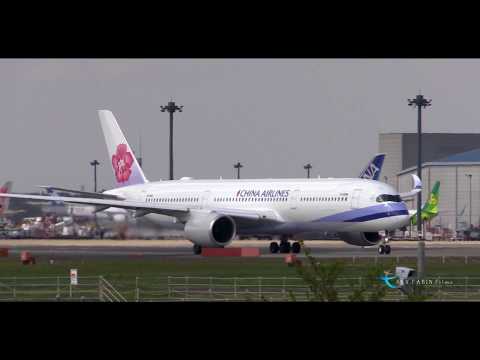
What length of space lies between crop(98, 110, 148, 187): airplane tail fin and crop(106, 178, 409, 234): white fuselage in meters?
4.50

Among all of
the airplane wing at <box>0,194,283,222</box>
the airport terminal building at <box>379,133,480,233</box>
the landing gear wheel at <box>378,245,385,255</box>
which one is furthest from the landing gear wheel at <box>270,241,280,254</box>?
the airport terminal building at <box>379,133,480,233</box>

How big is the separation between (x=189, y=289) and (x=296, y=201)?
85.3ft

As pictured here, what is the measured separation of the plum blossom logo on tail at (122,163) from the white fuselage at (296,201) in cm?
510

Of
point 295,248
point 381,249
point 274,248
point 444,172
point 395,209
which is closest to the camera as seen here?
point 395,209

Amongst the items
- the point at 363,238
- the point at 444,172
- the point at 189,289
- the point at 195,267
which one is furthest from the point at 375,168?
the point at 444,172

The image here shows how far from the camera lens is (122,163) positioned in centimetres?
7406

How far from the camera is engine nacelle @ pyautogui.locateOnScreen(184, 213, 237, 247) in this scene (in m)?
59.1

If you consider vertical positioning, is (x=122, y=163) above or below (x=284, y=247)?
above

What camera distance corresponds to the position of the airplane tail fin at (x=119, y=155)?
73062 mm

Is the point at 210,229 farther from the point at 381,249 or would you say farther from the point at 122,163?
the point at 122,163

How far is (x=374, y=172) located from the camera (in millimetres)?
80625

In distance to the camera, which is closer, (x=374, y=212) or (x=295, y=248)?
(x=374, y=212)

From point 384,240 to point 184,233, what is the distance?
1082cm

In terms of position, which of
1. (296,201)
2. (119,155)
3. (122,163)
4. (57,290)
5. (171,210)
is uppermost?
(119,155)
